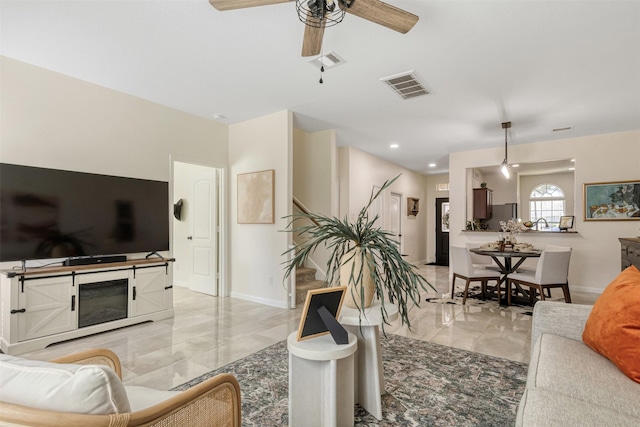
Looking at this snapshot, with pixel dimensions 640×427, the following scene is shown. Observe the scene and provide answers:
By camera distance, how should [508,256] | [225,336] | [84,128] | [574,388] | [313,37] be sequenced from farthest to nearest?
1. [508,256]
2. [84,128]
3. [225,336]
4. [313,37]
5. [574,388]

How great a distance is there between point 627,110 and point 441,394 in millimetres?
4486

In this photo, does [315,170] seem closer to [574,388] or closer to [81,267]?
[81,267]

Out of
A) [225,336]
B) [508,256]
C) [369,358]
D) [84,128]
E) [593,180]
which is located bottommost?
[225,336]

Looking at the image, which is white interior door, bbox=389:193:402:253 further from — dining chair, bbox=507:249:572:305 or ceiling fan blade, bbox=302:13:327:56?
ceiling fan blade, bbox=302:13:327:56

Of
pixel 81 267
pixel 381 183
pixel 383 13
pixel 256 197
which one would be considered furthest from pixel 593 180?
pixel 81 267

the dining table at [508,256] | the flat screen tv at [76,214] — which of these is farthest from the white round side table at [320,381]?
the dining table at [508,256]

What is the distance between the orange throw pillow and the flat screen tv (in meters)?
4.04

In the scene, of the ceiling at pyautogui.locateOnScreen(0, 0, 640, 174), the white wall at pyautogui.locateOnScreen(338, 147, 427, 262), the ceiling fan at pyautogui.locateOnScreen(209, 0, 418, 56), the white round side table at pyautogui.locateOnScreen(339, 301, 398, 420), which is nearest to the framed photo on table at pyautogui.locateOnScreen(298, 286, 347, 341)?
the white round side table at pyautogui.locateOnScreen(339, 301, 398, 420)

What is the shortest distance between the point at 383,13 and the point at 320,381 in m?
2.08

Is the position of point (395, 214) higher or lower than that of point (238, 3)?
lower

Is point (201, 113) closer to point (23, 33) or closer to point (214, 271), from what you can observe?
point (23, 33)

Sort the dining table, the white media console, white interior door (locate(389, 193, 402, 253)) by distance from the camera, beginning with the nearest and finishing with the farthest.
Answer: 1. the white media console
2. the dining table
3. white interior door (locate(389, 193, 402, 253))

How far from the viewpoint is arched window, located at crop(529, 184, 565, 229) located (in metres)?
6.97

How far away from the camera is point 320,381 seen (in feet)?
5.07
